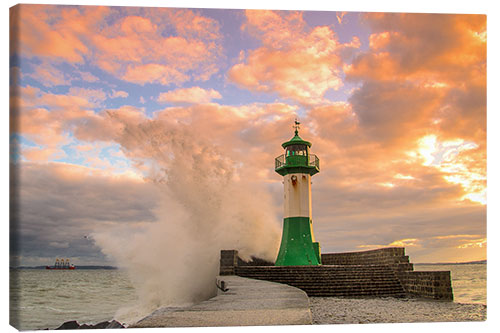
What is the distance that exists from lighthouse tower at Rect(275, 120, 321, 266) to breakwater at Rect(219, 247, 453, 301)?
3.19m

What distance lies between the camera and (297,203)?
16.0m

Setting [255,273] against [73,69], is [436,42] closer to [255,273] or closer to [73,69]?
[255,273]

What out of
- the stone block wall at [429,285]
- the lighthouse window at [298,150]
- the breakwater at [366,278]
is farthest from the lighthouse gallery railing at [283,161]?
the stone block wall at [429,285]

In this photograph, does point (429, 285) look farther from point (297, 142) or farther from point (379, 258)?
point (297, 142)

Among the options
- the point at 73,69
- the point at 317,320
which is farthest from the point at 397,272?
the point at 73,69

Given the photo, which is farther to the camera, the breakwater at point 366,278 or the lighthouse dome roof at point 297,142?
the lighthouse dome roof at point 297,142

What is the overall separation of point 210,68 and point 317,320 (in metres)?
6.82

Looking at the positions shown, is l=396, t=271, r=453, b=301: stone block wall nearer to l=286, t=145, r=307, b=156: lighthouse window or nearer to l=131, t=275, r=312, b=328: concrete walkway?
l=131, t=275, r=312, b=328: concrete walkway

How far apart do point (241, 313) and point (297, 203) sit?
10.9 m

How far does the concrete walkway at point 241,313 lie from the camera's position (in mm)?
4703

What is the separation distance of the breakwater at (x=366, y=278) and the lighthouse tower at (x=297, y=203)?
3186mm

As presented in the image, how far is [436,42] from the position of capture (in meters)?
9.20

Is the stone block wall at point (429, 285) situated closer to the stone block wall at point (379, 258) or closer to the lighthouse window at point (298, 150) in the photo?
the stone block wall at point (379, 258)
